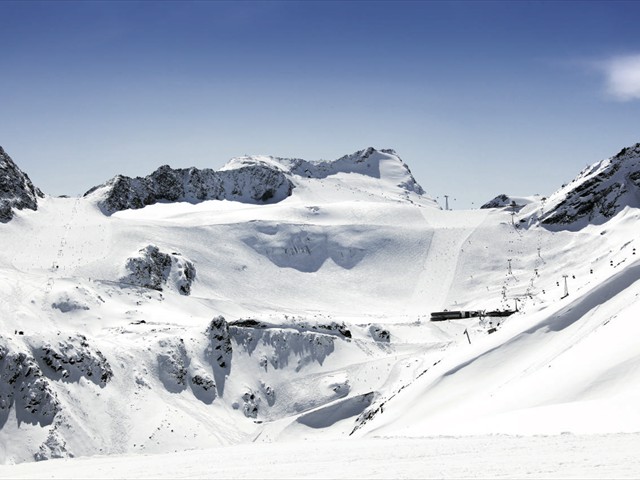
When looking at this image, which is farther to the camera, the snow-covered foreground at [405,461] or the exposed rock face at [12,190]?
the exposed rock face at [12,190]

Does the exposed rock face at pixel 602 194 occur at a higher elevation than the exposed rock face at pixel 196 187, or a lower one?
higher

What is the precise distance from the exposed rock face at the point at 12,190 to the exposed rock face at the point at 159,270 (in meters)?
22.2

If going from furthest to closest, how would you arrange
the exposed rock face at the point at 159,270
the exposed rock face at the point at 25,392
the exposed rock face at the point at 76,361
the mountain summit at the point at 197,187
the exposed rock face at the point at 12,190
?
the mountain summit at the point at 197,187
the exposed rock face at the point at 12,190
the exposed rock face at the point at 159,270
the exposed rock face at the point at 76,361
the exposed rock face at the point at 25,392

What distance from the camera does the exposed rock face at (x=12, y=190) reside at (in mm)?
85000

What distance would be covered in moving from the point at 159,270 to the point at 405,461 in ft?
205

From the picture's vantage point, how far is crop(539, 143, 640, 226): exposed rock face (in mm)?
94062

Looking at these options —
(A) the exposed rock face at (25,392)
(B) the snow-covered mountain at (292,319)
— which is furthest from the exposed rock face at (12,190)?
(A) the exposed rock face at (25,392)

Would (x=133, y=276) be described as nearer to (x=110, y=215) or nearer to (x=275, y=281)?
(x=275, y=281)

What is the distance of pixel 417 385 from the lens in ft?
115

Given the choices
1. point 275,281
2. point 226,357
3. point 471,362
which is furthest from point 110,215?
point 471,362

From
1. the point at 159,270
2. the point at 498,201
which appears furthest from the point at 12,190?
the point at 498,201

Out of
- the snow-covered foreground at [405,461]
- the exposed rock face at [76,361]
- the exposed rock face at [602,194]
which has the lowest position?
the exposed rock face at [76,361]

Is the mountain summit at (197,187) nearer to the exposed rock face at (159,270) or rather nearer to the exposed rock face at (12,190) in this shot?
the exposed rock face at (12,190)

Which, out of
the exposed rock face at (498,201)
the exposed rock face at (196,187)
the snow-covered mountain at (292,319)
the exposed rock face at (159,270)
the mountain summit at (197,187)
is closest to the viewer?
the snow-covered mountain at (292,319)
